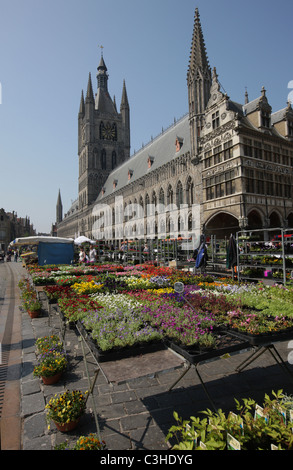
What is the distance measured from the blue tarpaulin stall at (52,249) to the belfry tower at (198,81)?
16.7m

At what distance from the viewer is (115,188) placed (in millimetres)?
57156

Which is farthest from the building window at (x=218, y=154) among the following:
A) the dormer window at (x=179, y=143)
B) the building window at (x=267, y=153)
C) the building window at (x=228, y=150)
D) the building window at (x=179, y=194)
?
the dormer window at (x=179, y=143)

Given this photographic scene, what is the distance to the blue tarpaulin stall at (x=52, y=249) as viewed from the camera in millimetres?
21594

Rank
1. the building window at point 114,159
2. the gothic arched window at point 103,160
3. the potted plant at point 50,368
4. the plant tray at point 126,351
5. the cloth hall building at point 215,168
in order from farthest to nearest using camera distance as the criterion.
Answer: the building window at point 114,159 → the gothic arched window at point 103,160 → the cloth hall building at point 215,168 → the potted plant at point 50,368 → the plant tray at point 126,351

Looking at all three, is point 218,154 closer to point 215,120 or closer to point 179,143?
point 215,120

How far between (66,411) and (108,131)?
73.0 meters

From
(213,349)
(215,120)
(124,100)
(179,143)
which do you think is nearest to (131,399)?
(213,349)

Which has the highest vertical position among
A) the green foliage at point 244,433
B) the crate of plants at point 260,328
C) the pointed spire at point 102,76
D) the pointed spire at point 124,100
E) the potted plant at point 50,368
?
the pointed spire at point 102,76

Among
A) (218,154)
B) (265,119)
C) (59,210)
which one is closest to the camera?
(265,119)

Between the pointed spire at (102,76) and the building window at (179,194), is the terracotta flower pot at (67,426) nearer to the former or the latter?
the building window at (179,194)

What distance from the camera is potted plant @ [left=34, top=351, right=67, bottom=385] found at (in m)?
4.38

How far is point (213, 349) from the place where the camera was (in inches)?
133

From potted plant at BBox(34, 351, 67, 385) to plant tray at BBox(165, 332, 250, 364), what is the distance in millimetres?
2088

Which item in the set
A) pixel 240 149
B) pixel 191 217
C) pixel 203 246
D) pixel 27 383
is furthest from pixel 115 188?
pixel 27 383
